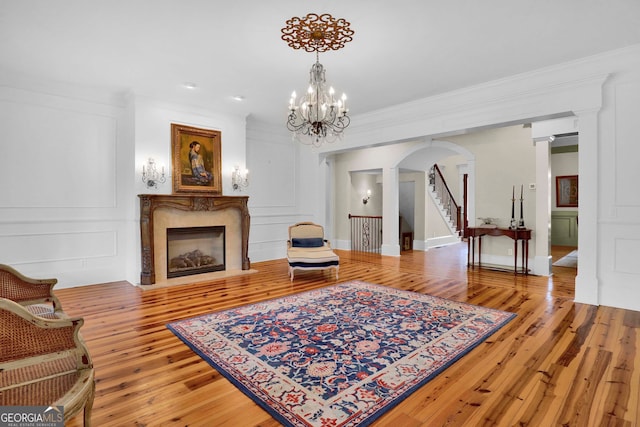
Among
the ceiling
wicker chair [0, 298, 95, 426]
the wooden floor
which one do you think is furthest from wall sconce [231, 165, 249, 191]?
wicker chair [0, 298, 95, 426]

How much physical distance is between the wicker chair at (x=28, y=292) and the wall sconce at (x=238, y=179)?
4.01 meters

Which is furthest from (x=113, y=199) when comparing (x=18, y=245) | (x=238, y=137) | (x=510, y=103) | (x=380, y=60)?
(x=510, y=103)

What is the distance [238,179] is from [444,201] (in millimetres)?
7695

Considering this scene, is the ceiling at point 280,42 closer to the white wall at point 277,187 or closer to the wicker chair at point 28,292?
the white wall at point 277,187

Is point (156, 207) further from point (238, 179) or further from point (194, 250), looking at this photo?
point (238, 179)

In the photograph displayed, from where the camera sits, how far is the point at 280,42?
12.9ft

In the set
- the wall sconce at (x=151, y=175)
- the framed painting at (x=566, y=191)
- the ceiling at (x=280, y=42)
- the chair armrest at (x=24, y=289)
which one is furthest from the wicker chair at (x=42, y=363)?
the framed painting at (x=566, y=191)

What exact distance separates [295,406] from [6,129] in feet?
18.9

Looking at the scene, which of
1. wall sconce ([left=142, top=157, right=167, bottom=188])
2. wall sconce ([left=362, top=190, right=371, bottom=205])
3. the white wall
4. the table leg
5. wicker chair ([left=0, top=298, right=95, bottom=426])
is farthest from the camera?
wall sconce ([left=362, top=190, right=371, bottom=205])

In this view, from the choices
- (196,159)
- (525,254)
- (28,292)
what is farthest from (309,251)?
(525,254)

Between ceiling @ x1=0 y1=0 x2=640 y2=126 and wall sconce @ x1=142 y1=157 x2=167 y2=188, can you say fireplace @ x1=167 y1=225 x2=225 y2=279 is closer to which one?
wall sconce @ x1=142 y1=157 x2=167 y2=188

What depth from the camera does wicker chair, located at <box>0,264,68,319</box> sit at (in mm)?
2902

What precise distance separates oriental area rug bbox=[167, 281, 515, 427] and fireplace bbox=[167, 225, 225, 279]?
239cm

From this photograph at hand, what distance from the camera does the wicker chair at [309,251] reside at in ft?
19.7
